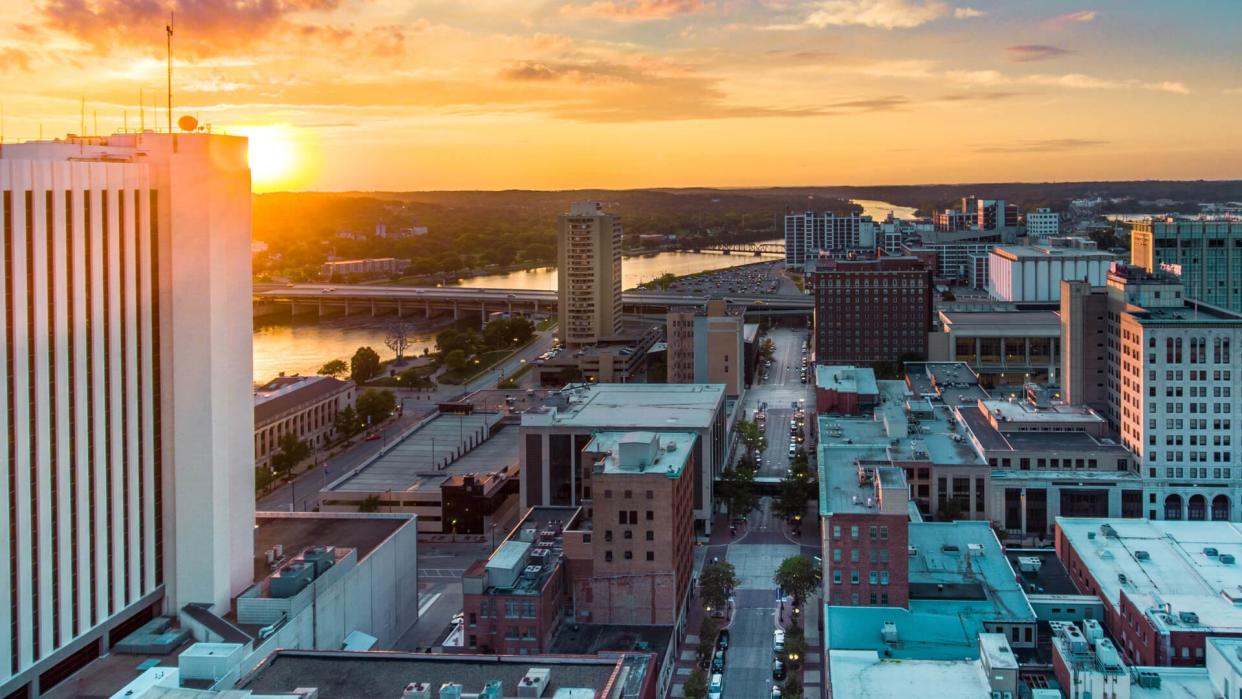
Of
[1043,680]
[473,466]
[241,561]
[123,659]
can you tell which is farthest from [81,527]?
[473,466]

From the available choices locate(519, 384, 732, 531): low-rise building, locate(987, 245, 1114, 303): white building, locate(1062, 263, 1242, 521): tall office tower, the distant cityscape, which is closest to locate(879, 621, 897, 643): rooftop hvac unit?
the distant cityscape

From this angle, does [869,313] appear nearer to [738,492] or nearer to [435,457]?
[738,492]

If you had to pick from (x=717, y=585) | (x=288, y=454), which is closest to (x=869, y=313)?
(x=288, y=454)

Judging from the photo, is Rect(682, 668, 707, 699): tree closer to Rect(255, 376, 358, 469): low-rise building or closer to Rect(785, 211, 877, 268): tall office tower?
Rect(255, 376, 358, 469): low-rise building

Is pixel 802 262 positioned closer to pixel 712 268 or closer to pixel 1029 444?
pixel 712 268

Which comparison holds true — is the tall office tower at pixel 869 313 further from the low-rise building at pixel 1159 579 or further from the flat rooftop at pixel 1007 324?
the low-rise building at pixel 1159 579

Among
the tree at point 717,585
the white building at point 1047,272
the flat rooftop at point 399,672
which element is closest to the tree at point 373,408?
the tree at point 717,585
